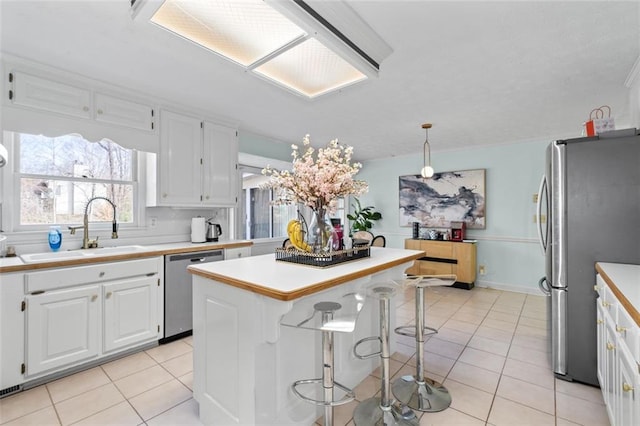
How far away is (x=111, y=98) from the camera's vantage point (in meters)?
2.72

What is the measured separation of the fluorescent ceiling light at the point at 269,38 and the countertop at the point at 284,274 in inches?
51.7

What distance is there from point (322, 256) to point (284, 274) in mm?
312

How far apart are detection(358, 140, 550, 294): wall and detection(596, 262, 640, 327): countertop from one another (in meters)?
2.96

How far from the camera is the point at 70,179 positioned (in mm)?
2799

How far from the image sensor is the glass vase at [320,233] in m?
1.96

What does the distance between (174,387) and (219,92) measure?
2.55 m

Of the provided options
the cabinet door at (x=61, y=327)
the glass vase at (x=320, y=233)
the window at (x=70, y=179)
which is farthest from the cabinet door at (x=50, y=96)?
the glass vase at (x=320, y=233)

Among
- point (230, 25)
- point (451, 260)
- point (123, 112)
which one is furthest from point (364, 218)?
point (230, 25)

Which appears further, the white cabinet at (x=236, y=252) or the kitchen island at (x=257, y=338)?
the white cabinet at (x=236, y=252)

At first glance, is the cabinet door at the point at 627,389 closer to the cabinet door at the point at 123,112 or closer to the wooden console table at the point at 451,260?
the wooden console table at the point at 451,260

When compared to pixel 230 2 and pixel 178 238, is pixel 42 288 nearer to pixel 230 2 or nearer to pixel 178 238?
pixel 178 238

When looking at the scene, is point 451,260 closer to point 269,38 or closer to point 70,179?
point 269,38

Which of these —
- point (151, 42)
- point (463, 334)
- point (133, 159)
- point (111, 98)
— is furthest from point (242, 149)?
point (463, 334)

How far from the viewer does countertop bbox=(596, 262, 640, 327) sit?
1.16 metres
